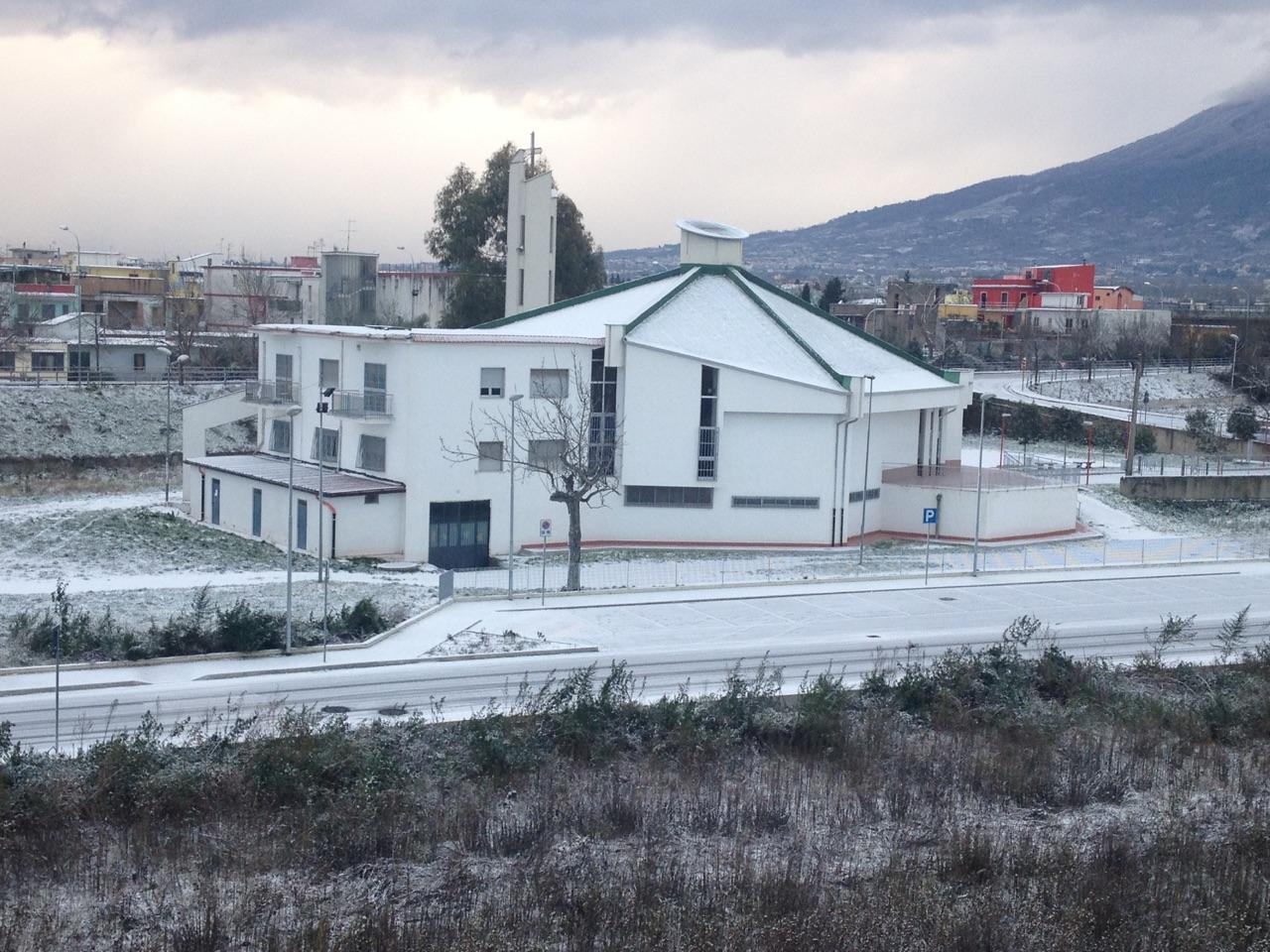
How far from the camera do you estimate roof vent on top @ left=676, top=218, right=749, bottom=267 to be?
58.2 metres

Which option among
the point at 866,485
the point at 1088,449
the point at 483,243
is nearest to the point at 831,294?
the point at 483,243

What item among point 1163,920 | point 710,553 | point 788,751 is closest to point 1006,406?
point 710,553

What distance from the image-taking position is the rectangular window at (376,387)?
1873 inches

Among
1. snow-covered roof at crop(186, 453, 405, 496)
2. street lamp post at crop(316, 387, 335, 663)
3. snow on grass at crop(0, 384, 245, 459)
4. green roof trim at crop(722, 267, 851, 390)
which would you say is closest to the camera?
street lamp post at crop(316, 387, 335, 663)

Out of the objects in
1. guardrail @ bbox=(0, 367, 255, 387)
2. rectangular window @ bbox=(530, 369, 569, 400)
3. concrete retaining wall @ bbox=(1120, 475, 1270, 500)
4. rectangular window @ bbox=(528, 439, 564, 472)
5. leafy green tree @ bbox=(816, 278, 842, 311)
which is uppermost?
leafy green tree @ bbox=(816, 278, 842, 311)

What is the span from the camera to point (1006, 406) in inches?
3329

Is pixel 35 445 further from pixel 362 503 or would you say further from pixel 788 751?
pixel 788 751

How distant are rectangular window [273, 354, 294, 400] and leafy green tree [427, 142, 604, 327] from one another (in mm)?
34356

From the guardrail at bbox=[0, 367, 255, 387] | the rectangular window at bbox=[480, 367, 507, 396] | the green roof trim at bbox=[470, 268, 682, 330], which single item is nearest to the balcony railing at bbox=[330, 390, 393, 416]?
the rectangular window at bbox=[480, 367, 507, 396]

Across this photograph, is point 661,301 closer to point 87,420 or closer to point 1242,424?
point 87,420

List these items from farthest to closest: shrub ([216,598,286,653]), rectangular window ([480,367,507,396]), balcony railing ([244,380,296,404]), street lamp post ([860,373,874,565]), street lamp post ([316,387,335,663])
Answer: balcony railing ([244,380,296,404])
street lamp post ([860,373,874,565])
rectangular window ([480,367,507,396])
street lamp post ([316,387,335,663])
shrub ([216,598,286,653])

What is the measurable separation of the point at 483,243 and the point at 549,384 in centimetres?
4271

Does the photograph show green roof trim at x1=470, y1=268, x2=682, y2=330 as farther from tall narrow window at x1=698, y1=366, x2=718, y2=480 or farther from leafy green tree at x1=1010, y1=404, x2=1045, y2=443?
leafy green tree at x1=1010, y1=404, x2=1045, y2=443

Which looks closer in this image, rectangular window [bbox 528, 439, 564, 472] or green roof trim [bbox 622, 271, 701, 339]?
rectangular window [bbox 528, 439, 564, 472]
